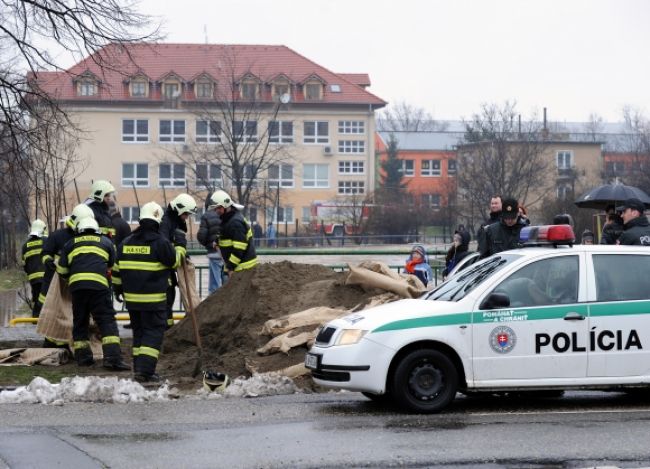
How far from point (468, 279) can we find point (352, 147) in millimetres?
68911

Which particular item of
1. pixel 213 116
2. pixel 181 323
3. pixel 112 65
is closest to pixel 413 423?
pixel 181 323

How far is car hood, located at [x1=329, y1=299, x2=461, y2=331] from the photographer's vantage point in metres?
9.72

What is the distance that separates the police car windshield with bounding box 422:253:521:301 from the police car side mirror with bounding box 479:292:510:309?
256 mm

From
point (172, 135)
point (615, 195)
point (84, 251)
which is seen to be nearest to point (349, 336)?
point (84, 251)

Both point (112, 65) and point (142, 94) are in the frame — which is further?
point (142, 94)

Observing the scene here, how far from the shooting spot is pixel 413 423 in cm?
918

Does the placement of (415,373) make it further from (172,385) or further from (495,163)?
(495,163)

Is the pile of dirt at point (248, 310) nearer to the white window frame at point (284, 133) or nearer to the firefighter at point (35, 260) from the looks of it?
the firefighter at point (35, 260)

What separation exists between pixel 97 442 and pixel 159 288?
3574 mm

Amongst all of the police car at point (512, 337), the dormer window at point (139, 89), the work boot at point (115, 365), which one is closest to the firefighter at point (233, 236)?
the work boot at point (115, 365)

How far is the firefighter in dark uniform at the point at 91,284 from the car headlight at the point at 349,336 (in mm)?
3909

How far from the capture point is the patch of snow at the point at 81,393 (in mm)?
10648

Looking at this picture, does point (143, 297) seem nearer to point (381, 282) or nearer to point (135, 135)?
point (381, 282)

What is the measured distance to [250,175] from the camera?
66.4 m
